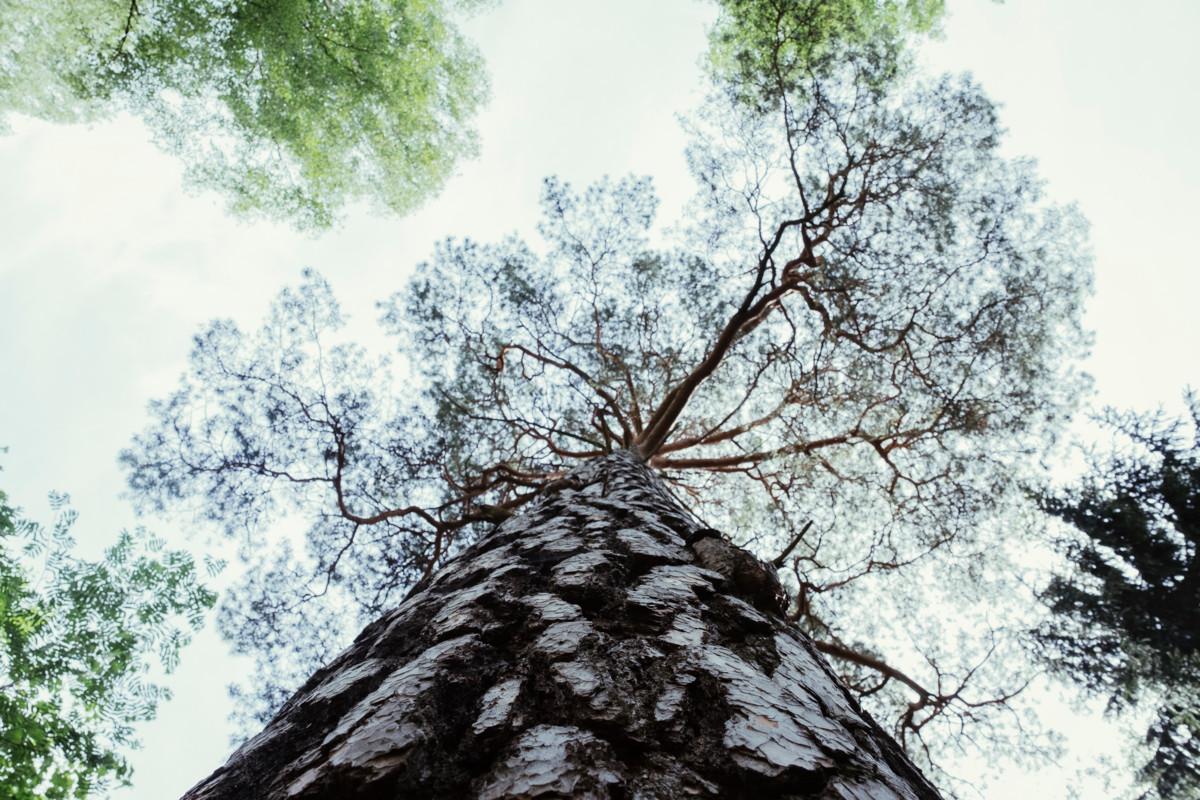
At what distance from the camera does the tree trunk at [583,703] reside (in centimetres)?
87

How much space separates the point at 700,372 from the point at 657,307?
6.04 feet

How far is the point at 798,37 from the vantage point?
7.52 metres

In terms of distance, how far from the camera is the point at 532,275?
25.8 feet

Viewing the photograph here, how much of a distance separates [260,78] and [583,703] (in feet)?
33.1

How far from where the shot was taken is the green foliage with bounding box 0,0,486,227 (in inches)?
316

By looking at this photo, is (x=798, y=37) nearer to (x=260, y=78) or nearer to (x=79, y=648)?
(x=260, y=78)

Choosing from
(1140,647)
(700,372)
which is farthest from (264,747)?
(1140,647)

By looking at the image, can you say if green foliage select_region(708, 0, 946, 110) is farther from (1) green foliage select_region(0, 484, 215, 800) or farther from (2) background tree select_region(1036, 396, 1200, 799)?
(1) green foliage select_region(0, 484, 215, 800)

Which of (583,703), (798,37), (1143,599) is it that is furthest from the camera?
(798,37)

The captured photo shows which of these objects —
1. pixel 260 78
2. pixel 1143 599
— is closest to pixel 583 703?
pixel 1143 599

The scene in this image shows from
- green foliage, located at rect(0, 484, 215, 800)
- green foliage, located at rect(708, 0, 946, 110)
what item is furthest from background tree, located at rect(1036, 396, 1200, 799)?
green foliage, located at rect(0, 484, 215, 800)

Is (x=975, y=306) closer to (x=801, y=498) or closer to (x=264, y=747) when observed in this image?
(x=801, y=498)

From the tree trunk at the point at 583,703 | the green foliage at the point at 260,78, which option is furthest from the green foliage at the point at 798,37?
the tree trunk at the point at 583,703

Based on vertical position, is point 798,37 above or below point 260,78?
below
